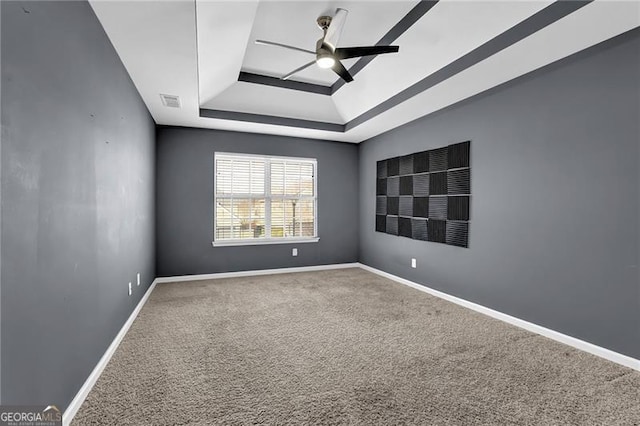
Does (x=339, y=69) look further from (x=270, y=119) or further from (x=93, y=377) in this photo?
(x=93, y=377)

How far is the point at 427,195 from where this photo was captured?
428 cm

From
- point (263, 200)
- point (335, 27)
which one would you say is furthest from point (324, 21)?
point (263, 200)

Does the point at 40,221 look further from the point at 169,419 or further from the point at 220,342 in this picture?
the point at 220,342

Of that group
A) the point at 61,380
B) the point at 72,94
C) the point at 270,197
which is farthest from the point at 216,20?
the point at 270,197

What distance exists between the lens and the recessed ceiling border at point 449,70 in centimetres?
218

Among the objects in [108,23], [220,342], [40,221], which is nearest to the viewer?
[40,221]

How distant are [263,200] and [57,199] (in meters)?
3.88

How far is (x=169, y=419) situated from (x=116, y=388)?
56cm

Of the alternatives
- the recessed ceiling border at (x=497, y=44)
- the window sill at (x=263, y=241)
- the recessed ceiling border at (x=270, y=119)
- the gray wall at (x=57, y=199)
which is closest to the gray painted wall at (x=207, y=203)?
the window sill at (x=263, y=241)

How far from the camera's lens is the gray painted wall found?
4.84 m

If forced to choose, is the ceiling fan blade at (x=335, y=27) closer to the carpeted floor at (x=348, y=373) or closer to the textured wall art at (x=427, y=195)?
the textured wall art at (x=427, y=195)

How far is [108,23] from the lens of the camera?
221cm

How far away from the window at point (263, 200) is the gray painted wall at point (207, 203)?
0.12 metres

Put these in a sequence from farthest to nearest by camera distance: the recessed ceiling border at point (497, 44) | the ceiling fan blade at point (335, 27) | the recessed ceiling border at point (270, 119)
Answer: the recessed ceiling border at point (270, 119) → the ceiling fan blade at point (335, 27) → the recessed ceiling border at point (497, 44)
